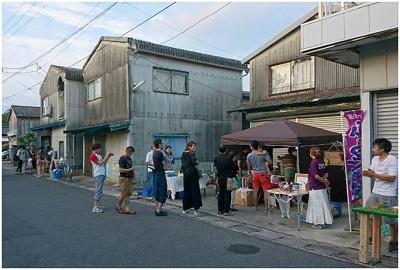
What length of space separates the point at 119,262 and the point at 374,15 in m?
5.82

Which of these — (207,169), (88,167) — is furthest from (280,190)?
(88,167)

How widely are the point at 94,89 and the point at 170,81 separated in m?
5.26

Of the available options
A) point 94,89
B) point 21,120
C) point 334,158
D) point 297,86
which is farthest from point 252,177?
point 21,120

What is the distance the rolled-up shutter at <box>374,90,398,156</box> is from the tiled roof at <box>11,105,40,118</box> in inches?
1520

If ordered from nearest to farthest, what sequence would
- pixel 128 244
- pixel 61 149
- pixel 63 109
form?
pixel 128 244
pixel 63 109
pixel 61 149

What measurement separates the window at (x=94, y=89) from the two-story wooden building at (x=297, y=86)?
8362 millimetres

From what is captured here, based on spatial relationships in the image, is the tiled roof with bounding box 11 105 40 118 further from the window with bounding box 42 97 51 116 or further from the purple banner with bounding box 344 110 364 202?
the purple banner with bounding box 344 110 364 202

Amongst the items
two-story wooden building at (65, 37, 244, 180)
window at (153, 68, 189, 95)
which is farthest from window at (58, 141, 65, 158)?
window at (153, 68, 189, 95)

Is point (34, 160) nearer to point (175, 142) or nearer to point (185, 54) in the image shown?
point (175, 142)

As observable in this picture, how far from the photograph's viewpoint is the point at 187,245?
6.48 m

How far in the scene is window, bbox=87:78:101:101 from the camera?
64.8 feet

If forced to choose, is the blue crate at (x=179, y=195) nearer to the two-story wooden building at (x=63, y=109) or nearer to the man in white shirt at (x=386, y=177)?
the man in white shirt at (x=386, y=177)

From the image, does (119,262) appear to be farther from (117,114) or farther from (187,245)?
(117,114)

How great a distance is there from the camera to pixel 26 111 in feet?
130
